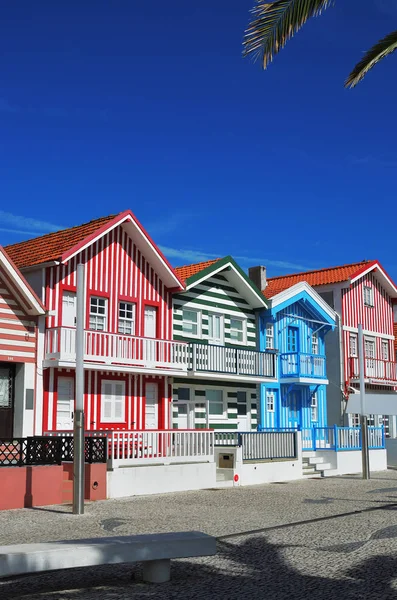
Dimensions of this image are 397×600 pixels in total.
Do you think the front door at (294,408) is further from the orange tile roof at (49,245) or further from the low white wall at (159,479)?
the orange tile roof at (49,245)

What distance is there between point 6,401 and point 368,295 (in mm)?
21162

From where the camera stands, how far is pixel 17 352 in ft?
70.2

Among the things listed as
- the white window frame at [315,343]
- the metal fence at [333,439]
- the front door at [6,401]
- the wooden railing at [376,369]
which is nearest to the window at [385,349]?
the wooden railing at [376,369]

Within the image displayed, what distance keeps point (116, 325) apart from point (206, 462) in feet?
18.0

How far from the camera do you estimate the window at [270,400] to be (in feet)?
101

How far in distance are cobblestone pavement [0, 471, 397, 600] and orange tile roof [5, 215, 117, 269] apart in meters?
8.06

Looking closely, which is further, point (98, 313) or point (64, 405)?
point (98, 313)

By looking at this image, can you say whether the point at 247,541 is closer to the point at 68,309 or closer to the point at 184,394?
the point at 68,309

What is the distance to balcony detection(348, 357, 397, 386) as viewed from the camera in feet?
114

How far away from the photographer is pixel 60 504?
56.0 feet

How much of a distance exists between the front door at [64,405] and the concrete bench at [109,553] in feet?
47.5

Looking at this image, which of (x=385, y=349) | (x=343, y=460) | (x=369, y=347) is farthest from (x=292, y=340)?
(x=385, y=349)

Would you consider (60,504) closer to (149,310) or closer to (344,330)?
(149,310)

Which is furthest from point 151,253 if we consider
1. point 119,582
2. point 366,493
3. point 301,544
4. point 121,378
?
point 119,582
